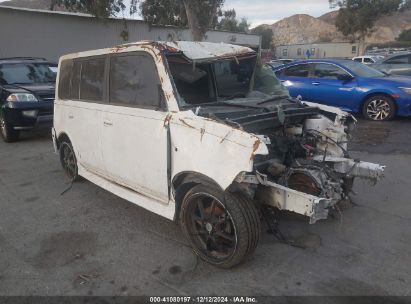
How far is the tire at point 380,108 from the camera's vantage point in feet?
29.4

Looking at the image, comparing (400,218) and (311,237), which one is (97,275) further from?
(400,218)

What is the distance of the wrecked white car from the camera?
120 inches

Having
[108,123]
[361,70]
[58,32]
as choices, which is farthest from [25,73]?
[58,32]

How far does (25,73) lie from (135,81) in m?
6.70

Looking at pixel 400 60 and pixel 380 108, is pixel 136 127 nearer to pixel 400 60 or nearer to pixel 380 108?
pixel 380 108

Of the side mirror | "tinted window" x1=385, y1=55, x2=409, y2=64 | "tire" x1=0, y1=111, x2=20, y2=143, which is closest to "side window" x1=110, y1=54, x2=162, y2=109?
"tire" x1=0, y1=111, x2=20, y2=143

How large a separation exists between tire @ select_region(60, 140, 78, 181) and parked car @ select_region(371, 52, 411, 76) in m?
9.95

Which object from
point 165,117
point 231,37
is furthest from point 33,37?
point 165,117

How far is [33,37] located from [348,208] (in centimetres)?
1861

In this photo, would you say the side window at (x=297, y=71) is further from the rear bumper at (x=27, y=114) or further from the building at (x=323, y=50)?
the building at (x=323, y=50)

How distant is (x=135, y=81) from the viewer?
12.6 ft

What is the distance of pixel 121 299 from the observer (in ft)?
9.57

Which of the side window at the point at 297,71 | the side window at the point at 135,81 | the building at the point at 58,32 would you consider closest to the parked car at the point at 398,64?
the side window at the point at 297,71

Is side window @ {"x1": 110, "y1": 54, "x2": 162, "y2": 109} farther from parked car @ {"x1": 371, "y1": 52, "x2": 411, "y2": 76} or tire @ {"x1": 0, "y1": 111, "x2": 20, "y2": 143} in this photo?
parked car @ {"x1": 371, "y1": 52, "x2": 411, "y2": 76}
